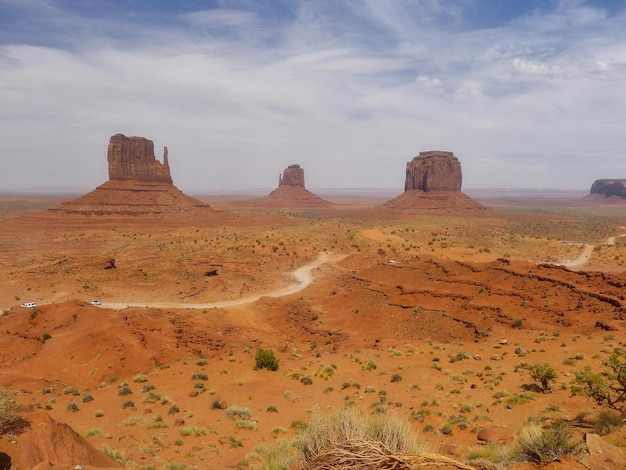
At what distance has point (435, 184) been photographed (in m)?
128

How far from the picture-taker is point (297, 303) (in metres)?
33.2

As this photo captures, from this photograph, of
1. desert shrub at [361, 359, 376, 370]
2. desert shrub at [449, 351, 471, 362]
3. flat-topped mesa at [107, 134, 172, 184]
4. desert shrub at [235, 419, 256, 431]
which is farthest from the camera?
flat-topped mesa at [107, 134, 172, 184]

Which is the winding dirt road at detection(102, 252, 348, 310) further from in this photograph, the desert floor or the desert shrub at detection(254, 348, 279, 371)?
the desert shrub at detection(254, 348, 279, 371)

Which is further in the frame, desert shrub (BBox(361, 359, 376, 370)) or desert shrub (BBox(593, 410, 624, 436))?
desert shrub (BBox(361, 359, 376, 370))

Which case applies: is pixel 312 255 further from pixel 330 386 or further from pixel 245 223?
pixel 245 223

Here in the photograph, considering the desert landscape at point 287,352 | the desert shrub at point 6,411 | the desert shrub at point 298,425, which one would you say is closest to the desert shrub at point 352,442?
the desert landscape at point 287,352

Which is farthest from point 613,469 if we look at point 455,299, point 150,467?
point 455,299

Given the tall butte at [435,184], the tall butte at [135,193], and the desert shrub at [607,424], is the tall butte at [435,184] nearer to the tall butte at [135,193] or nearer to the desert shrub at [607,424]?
the tall butte at [135,193]

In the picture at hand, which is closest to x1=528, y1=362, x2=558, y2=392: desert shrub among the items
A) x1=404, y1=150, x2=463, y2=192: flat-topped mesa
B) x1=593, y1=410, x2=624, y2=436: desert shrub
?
x1=593, y1=410, x2=624, y2=436: desert shrub

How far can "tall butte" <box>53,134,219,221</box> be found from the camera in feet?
300

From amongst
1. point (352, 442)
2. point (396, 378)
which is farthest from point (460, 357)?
point (352, 442)

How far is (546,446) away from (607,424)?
3.99m

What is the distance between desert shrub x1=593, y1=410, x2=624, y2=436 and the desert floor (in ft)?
3.14

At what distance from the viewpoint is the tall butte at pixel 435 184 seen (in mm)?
123625
